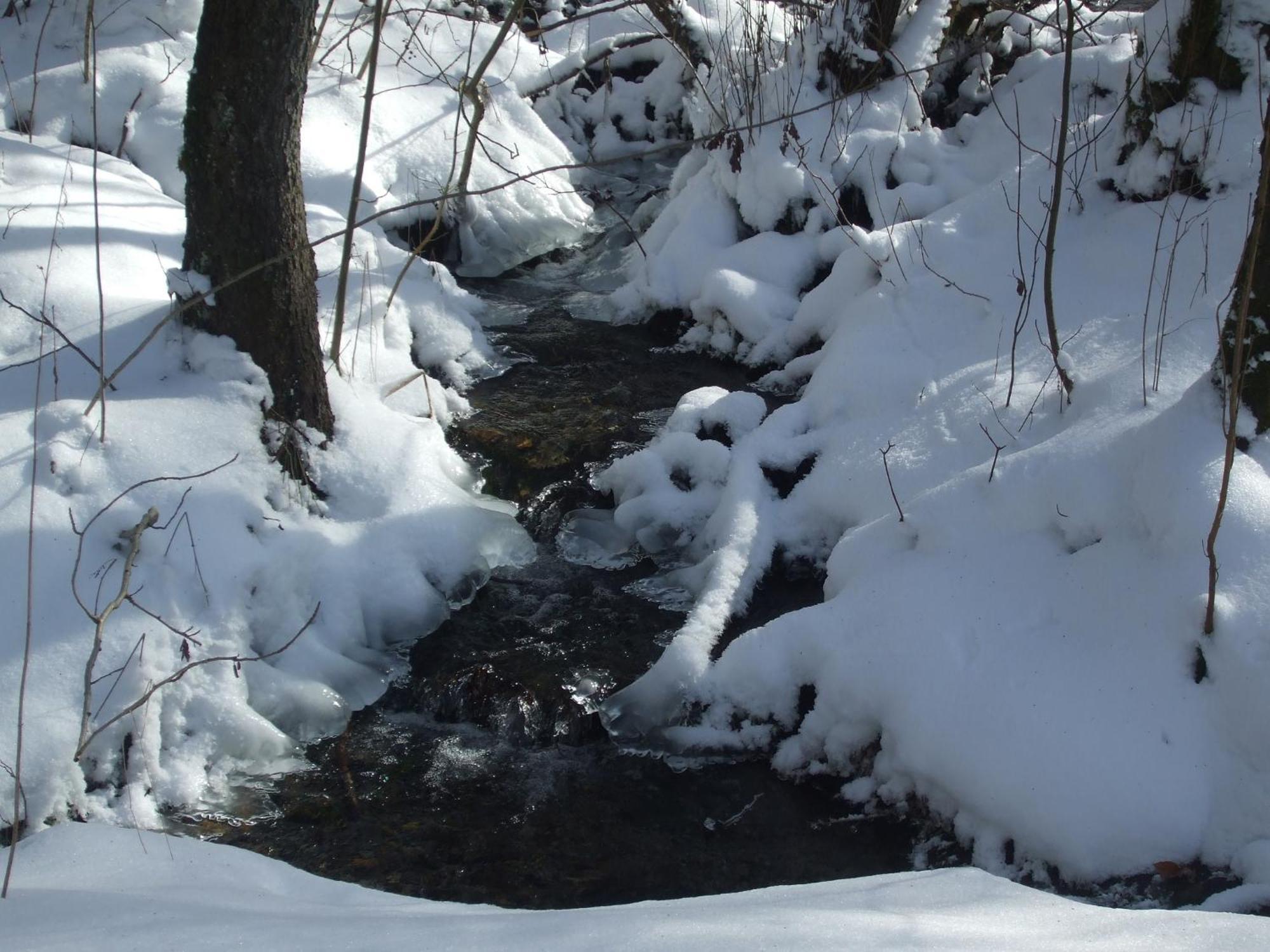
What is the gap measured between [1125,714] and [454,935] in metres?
2.10

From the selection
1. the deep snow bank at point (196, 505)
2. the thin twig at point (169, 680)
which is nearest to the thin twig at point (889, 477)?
the deep snow bank at point (196, 505)

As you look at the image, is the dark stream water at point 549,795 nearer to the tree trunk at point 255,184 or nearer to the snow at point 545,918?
the snow at point 545,918

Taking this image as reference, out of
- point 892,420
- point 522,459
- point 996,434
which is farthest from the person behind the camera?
point 522,459

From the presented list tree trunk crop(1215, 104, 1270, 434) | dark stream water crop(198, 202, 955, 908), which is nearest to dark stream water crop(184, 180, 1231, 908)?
dark stream water crop(198, 202, 955, 908)

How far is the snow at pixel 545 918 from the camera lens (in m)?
2.03

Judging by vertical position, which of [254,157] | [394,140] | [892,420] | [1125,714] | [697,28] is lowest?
[1125,714]

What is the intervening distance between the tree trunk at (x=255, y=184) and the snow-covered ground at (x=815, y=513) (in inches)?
7.3

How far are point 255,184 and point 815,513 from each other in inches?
103

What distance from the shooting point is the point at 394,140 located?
801 cm

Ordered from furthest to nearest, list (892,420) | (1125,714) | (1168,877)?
(892,420) < (1125,714) < (1168,877)

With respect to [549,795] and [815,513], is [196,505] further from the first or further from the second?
[815,513]

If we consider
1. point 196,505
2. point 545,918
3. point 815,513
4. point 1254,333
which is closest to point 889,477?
point 815,513

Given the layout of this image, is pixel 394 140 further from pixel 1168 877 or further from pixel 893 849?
pixel 1168 877

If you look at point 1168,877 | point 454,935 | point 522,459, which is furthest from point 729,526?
point 454,935
